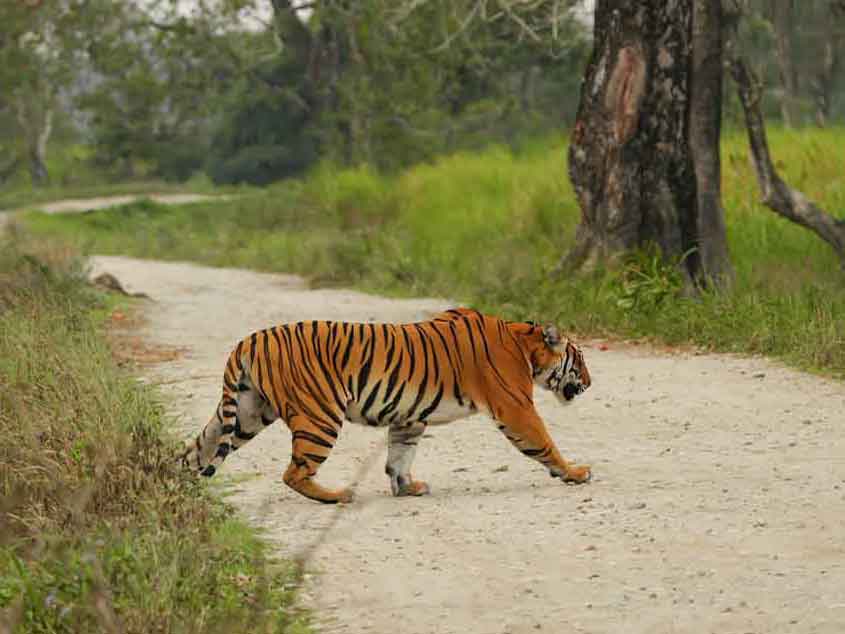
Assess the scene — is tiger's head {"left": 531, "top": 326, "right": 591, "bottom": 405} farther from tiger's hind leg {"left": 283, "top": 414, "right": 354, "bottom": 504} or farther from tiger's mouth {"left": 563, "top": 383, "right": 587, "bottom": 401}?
tiger's hind leg {"left": 283, "top": 414, "right": 354, "bottom": 504}

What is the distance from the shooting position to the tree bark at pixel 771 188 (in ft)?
47.9

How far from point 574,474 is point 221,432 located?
1640 millimetres

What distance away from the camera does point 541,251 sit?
17391 millimetres

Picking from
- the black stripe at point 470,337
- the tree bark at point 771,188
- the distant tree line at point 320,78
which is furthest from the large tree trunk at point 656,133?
the distant tree line at point 320,78

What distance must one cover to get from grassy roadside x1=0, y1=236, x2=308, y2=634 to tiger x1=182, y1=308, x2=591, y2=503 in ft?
1.34

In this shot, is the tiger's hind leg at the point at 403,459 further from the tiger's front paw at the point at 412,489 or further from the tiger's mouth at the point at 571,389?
the tiger's mouth at the point at 571,389

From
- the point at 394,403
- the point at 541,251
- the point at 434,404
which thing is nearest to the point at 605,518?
the point at 434,404

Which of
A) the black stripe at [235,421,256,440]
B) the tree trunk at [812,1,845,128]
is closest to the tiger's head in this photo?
the black stripe at [235,421,256,440]

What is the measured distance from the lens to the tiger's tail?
7434mm

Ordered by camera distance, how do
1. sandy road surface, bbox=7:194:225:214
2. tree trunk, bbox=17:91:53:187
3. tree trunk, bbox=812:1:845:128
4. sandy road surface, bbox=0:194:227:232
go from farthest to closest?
tree trunk, bbox=17:91:53:187 < tree trunk, bbox=812:1:845:128 < sandy road surface, bbox=7:194:225:214 < sandy road surface, bbox=0:194:227:232

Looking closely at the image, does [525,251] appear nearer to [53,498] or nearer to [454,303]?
[454,303]

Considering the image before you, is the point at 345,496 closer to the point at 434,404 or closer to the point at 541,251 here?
the point at 434,404

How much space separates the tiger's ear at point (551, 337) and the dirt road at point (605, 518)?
0.67 meters

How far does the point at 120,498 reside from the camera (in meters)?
6.70
